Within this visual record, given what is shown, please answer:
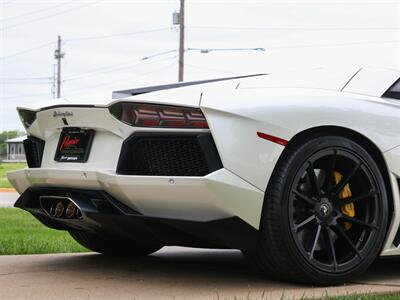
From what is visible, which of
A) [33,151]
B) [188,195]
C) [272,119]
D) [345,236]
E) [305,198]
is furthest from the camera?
[33,151]

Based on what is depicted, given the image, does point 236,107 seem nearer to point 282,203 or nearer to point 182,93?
point 182,93

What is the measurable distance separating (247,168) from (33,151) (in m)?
1.62

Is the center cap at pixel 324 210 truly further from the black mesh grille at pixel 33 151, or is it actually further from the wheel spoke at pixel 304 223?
the black mesh grille at pixel 33 151

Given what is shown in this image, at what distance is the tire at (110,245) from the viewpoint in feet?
18.0

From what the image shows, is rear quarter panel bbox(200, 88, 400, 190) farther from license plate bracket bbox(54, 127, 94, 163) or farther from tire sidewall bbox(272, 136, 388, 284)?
license plate bracket bbox(54, 127, 94, 163)

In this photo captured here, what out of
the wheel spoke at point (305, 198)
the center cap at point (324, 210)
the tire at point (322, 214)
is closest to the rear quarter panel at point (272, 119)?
the tire at point (322, 214)

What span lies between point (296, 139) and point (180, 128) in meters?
0.70

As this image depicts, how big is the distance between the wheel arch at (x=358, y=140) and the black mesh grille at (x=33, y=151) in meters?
1.65

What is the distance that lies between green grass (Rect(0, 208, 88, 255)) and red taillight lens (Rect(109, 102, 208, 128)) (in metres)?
2.30

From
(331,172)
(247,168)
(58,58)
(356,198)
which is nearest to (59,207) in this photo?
(247,168)

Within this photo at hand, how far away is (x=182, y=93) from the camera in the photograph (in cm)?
418

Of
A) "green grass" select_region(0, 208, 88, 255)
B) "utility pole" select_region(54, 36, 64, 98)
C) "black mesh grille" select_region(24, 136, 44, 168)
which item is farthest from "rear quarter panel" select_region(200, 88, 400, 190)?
"utility pole" select_region(54, 36, 64, 98)

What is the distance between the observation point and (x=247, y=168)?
4.00m

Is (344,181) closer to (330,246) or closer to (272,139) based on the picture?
(330,246)
